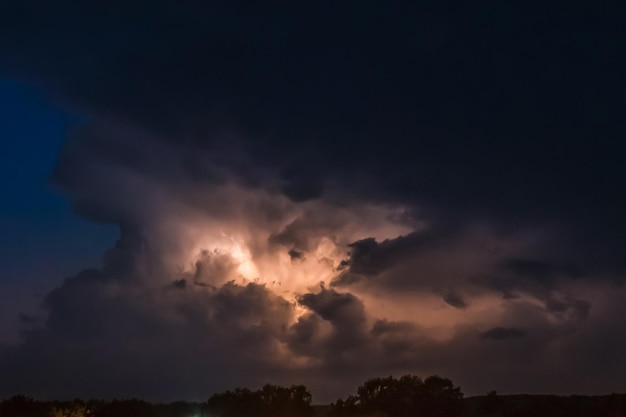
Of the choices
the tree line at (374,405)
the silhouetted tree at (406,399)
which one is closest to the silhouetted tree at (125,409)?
the tree line at (374,405)

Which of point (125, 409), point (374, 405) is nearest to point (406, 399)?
point (374, 405)

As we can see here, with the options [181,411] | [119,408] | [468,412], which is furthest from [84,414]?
[468,412]

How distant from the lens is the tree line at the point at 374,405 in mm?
117625

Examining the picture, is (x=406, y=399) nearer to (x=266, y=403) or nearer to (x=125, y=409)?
(x=266, y=403)

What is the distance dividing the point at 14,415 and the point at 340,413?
44.3 meters

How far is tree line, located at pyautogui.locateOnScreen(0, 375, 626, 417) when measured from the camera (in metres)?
118

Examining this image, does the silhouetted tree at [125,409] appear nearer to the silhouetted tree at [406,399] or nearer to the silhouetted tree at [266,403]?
the silhouetted tree at [266,403]

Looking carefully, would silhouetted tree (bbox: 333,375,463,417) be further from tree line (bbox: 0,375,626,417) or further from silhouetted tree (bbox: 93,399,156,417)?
silhouetted tree (bbox: 93,399,156,417)

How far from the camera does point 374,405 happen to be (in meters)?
124

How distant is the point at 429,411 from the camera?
4729 inches

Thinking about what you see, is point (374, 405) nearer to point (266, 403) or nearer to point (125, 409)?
point (266, 403)

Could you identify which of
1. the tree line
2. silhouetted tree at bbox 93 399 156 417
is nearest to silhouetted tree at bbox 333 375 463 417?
the tree line

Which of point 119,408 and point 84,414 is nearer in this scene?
point 84,414

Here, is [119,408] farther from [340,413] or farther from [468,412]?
[468,412]
